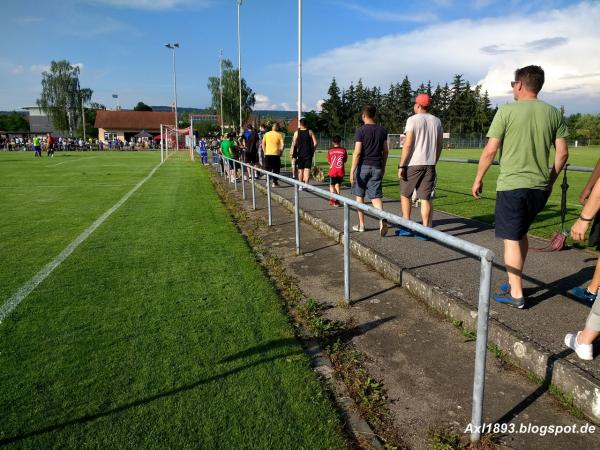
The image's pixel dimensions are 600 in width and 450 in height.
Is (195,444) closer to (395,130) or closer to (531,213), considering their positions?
(531,213)

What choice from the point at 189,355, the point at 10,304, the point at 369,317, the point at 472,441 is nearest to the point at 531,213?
the point at 369,317

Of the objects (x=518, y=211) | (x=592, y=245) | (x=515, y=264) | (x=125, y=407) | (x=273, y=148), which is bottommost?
(x=125, y=407)

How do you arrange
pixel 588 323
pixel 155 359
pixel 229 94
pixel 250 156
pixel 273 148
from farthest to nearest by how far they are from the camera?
pixel 229 94 → pixel 250 156 → pixel 273 148 → pixel 155 359 → pixel 588 323

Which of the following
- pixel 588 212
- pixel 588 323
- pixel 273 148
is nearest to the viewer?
pixel 588 323

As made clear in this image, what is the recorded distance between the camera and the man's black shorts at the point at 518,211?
334 centimetres

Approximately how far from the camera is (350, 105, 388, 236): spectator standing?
609cm

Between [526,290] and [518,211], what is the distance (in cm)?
89

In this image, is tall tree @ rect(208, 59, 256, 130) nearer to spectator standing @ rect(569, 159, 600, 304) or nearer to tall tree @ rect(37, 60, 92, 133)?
tall tree @ rect(37, 60, 92, 133)

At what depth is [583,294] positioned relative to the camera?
11.9 feet

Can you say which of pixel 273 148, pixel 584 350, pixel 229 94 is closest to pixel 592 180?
pixel 584 350

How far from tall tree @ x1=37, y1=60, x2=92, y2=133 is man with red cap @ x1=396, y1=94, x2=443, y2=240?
90.8 metres

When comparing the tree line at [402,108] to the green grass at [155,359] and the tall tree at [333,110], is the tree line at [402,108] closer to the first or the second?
the tall tree at [333,110]

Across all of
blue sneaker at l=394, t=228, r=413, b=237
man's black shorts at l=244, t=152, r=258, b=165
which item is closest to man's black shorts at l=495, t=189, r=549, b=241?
blue sneaker at l=394, t=228, r=413, b=237

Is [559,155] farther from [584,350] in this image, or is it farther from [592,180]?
[584,350]
